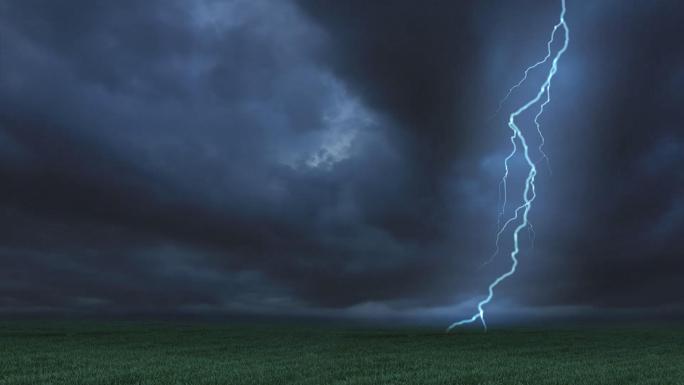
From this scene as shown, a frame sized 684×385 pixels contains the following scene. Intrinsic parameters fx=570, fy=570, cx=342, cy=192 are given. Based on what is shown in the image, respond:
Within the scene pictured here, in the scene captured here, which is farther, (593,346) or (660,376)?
(593,346)

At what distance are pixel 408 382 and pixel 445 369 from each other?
18.8 feet

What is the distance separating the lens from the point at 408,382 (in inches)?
885

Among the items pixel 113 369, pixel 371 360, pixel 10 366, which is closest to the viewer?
pixel 113 369

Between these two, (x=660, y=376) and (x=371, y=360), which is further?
(x=371, y=360)

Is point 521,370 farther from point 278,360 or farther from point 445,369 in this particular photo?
point 278,360

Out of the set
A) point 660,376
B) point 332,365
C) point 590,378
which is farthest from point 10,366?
point 660,376

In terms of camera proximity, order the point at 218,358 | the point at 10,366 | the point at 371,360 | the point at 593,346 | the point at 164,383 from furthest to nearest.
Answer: the point at 593,346
the point at 218,358
the point at 371,360
the point at 10,366
the point at 164,383

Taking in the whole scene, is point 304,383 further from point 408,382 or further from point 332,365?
point 332,365

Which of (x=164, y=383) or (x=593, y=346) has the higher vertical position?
(x=593, y=346)

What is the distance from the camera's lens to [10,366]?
28.1 meters

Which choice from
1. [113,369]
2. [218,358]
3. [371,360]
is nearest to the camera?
[113,369]

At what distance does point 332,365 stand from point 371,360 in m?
3.21

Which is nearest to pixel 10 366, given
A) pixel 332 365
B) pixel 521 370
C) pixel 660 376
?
pixel 332 365

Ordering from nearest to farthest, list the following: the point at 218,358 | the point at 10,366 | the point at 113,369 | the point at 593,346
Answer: the point at 113,369 < the point at 10,366 < the point at 218,358 < the point at 593,346
